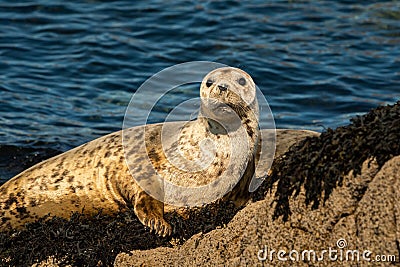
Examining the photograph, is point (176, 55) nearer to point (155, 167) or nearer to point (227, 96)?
point (155, 167)

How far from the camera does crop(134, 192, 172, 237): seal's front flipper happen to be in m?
5.11

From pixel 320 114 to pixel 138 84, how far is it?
2.62 meters

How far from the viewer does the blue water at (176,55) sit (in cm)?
982

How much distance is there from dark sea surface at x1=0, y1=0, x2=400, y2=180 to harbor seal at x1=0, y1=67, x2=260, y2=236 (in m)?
1.94

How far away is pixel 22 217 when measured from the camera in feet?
20.2

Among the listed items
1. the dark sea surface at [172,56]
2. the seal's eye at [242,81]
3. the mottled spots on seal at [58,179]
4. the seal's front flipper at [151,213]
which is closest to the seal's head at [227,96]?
the seal's eye at [242,81]

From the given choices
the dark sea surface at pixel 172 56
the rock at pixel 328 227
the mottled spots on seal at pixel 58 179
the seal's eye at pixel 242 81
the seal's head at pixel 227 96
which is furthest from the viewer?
the dark sea surface at pixel 172 56

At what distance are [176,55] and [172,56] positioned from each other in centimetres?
7

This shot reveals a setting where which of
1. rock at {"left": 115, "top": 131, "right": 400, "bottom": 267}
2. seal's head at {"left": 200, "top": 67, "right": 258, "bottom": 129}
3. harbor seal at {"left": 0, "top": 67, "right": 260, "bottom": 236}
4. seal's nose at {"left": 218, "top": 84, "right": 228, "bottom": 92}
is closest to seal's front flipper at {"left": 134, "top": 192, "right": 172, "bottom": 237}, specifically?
harbor seal at {"left": 0, "top": 67, "right": 260, "bottom": 236}

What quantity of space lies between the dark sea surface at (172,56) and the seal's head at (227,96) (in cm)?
335

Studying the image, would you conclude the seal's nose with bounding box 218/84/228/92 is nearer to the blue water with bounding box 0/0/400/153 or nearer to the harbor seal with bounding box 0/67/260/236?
the harbor seal with bounding box 0/67/260/236

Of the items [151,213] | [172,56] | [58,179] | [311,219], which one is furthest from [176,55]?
[311,219]

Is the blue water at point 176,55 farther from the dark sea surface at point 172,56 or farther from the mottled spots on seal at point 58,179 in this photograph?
the mottled spots on seal at point 58,179

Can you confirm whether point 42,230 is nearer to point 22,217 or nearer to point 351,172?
point 22,217
